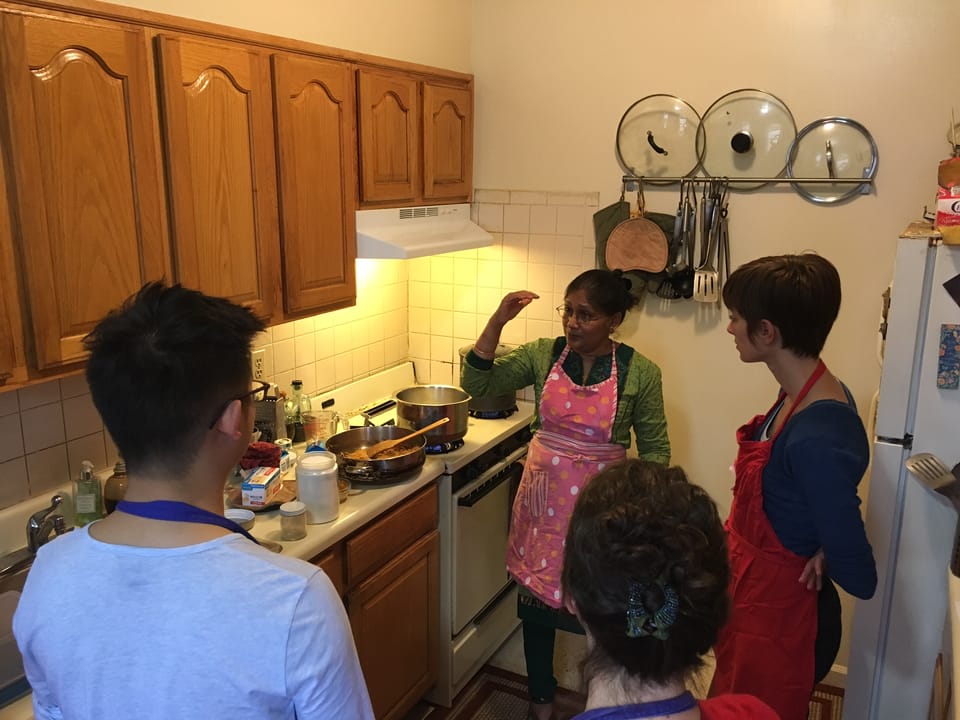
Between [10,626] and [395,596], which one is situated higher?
[10,626]

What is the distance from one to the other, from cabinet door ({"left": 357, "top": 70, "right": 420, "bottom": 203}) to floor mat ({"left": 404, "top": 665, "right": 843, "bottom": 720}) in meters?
1.77

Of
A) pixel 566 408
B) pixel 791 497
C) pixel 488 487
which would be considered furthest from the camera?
pixel 488 487

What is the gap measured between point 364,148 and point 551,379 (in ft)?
3.11

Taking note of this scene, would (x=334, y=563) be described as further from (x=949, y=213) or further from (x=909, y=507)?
(x=949, y=213)

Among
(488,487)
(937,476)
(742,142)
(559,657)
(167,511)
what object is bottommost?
(559,657)

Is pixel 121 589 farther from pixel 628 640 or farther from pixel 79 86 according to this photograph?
pixel 79 86

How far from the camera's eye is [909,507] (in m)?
2.00

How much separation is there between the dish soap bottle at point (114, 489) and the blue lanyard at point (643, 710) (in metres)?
1.48

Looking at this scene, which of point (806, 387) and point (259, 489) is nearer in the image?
point (806, 387)

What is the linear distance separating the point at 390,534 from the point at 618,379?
836mm

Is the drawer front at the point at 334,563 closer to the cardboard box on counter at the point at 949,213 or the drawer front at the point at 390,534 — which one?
the drawer front at the point at 390,534

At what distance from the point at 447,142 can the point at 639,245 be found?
32.3 inches

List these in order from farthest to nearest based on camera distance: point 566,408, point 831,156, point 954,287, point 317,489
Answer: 1. point 831,156
2. point 566,408
3. point 317,489
4. point 954,287

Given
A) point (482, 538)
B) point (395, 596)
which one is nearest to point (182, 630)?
point (395, 596)
